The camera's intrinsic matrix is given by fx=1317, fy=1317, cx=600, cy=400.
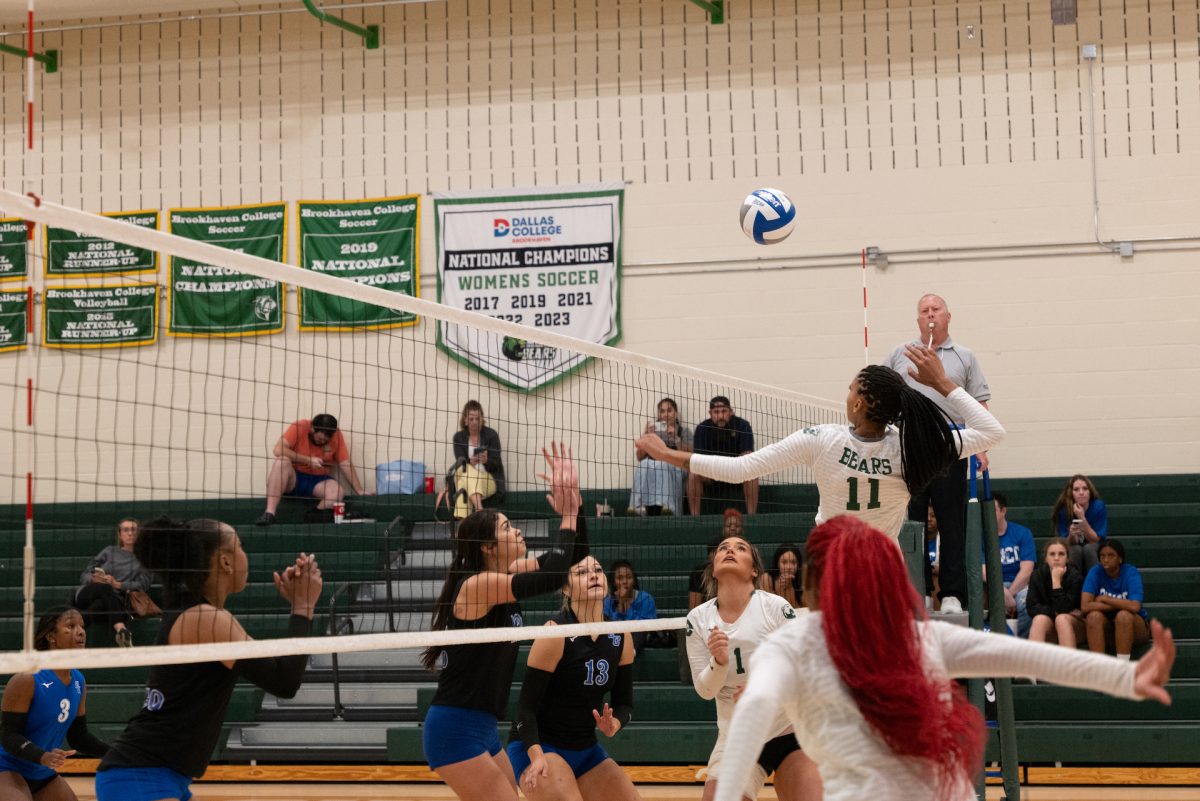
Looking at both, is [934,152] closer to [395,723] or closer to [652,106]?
[652,106]

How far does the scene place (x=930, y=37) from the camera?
1488 centimetres

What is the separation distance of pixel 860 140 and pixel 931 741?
1249cm

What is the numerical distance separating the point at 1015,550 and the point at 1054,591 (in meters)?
0.78

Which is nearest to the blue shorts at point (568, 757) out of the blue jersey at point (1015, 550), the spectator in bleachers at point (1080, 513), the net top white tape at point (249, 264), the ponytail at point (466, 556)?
the ponytail at point (466, 556)

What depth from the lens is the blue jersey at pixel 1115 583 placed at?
1112 cm

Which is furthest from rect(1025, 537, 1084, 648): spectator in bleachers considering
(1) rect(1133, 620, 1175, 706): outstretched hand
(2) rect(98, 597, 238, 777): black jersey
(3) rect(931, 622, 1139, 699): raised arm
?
(1) rect(1133, 620, 1175, 706): outstretched hand

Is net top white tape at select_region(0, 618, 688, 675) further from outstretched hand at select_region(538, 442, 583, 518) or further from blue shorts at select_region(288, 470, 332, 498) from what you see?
blue shorts at select_region(288, 470, 332, 498)

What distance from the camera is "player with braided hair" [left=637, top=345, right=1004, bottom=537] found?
19.8ft

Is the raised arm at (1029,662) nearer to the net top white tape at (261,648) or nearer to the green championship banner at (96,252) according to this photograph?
the net top white tape at (261,648)

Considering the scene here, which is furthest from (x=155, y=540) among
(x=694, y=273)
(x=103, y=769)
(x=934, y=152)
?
(x=934, y=152)

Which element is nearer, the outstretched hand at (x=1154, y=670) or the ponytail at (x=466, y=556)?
the outstretched hand at (x=1154, y=670)

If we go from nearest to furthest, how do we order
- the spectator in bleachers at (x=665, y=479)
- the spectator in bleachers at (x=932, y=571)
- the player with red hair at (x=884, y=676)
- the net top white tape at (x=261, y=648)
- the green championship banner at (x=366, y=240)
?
1. the player with red hair at (x=884, y=676)
2. the net top white tape at (x=261, y=648)
3. the spectator in bleachers at (x=932, y=571)
4. the spectator in bleachers at (x=665, y=479)
5. the green championship banner at (x=366, y=240)

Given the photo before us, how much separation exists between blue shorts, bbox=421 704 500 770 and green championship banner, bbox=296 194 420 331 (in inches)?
387

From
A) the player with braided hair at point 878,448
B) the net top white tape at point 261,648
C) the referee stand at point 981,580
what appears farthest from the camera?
the referee stand at point 981,580
